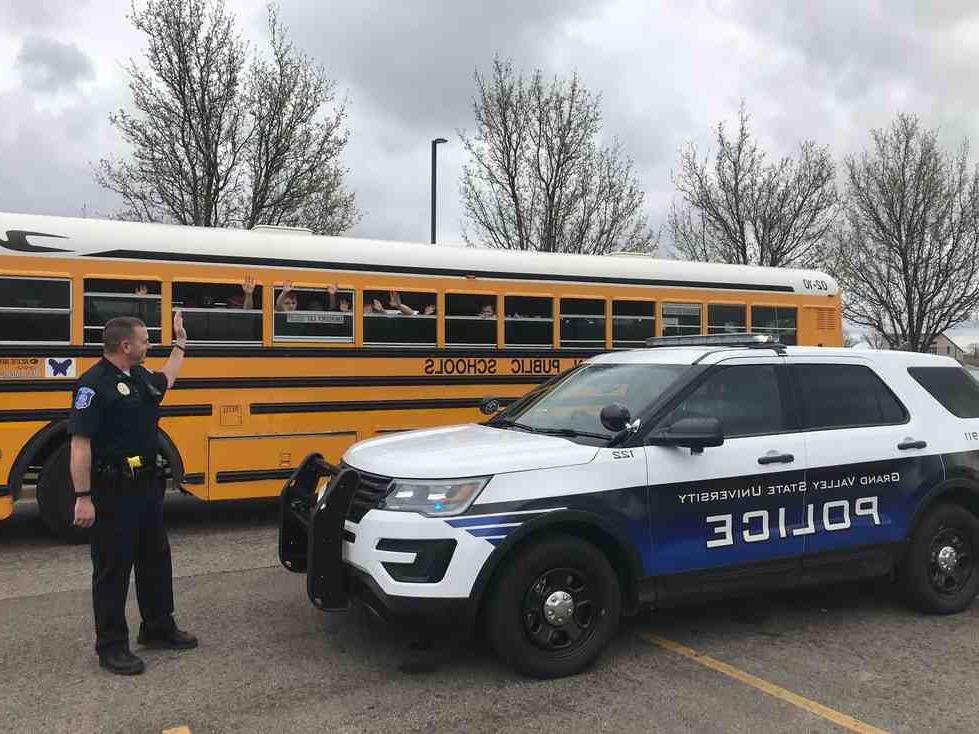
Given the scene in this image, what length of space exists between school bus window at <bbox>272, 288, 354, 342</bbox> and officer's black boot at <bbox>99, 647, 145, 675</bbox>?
4158 millimetres

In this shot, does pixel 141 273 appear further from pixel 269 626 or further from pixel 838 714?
pixel 838 714

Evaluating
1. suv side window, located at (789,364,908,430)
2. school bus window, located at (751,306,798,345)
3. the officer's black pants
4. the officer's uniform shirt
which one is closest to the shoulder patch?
the officer's uniform shirt

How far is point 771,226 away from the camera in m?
22.4

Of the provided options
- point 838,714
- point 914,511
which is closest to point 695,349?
point 914,511

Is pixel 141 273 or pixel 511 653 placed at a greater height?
pixel 141 273

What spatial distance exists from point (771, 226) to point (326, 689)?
Result: 20.8 metres

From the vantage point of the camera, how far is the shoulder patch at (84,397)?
14.1 feet

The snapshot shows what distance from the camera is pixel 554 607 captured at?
4.21 meters

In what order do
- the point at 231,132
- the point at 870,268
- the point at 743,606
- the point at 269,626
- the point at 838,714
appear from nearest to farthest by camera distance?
the point at 838,714, the point at 269,626, the point at 743,606, the point at 231,132, the point at 870,268

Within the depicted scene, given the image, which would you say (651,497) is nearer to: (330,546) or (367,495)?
(367,495)

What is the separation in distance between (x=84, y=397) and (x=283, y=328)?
3.91 meters

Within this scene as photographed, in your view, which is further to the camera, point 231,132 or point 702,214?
point 702,214

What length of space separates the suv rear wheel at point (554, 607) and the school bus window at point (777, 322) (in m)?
7.08

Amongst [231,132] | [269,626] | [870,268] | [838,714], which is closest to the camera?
[838,714]
